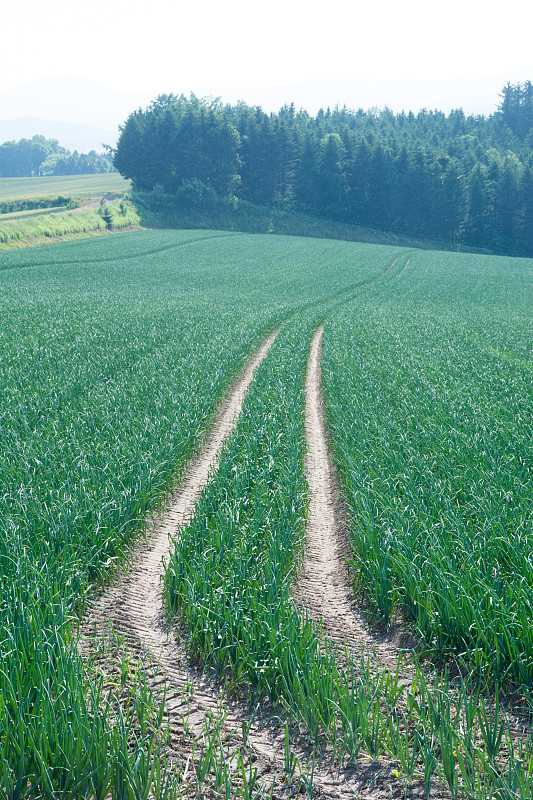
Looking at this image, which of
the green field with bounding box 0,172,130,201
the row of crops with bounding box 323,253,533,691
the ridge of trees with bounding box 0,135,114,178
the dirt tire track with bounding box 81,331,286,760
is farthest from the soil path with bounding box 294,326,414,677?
the ridge of trees with bounding box 0,135,114,178

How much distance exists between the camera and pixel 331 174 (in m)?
85.9

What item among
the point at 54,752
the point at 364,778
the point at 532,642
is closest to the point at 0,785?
the point at 54,752

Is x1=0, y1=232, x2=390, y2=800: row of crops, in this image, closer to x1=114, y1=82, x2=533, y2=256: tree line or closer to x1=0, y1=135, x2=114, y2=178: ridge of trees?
x1=114, y1=82, x2=533, y2=256: tree line

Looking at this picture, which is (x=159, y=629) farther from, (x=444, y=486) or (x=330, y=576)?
(x=444, y=486)

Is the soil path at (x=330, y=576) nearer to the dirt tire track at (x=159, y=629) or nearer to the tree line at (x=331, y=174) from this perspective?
the dirt tire track at (x=159, y=629)

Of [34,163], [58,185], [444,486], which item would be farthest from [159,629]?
[34,163]

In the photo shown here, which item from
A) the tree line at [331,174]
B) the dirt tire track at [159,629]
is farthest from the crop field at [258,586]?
the tree line at [331,174]

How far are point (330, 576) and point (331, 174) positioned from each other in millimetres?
88318

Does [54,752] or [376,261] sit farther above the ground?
[376,261]

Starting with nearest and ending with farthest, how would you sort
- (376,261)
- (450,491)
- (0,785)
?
(0,785), (450,491), (376,261)

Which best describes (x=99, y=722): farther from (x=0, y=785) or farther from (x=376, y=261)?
(x=376, y=261)

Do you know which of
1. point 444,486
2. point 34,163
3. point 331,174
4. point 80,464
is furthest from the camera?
point 34,163

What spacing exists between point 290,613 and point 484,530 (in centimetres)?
213

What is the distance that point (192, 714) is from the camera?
12.7 feet
